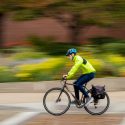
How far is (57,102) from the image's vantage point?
471 inches

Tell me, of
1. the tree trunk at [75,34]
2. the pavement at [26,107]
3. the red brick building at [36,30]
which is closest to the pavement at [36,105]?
the pavement at [26,107]

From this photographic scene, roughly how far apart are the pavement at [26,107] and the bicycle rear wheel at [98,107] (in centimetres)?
16

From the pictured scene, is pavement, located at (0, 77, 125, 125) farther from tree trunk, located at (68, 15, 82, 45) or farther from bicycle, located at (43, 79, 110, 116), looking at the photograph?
tree trunk, located at (68, 15, 82, 45)

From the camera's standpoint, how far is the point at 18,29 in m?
24.5

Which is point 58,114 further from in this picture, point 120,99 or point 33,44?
point 33,44

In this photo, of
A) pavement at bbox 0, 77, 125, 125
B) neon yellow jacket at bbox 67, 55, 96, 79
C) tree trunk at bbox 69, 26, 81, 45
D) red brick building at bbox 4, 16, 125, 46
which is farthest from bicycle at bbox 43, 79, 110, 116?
red brick building at bbox 4, 16, 125, 46

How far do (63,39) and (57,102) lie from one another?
11281mm

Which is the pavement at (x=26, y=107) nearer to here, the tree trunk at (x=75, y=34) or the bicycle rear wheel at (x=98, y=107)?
the bicycle rear wheel at (x=98, y=107)

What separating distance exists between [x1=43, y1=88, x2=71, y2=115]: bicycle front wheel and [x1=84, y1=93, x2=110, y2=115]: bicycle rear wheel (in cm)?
48

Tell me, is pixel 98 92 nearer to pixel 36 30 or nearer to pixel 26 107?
pixel 26 107

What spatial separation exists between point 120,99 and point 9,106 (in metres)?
2.81

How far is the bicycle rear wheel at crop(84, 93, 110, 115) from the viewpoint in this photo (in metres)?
12.1

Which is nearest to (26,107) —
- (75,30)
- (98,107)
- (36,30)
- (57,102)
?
(57,102)

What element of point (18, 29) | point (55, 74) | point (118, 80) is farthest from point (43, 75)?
point (18, 29)
